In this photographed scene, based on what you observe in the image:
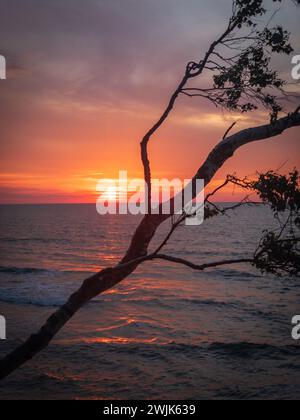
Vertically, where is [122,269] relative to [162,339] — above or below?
above

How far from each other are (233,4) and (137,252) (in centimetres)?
499

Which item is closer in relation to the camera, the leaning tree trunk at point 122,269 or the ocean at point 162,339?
the leaning tree trunk at point 122,269

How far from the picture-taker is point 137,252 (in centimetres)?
711

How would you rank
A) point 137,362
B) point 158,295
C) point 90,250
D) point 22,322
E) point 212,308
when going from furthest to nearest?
point 90,250 → point 158,295 → point 212,308 → point 22,322 → point 137,362

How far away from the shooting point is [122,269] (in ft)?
22.8

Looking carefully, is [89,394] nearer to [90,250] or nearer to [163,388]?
[163,388]

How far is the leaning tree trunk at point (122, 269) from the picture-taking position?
6723mm

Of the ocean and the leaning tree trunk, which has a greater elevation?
the leaning tree trunk

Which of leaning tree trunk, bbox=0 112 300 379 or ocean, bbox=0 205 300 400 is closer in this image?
leaning tree trunk, bbox=0 112 300 379

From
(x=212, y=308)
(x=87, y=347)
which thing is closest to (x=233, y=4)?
(x=87, y=347)

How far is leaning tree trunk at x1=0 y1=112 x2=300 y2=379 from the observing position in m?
6.72

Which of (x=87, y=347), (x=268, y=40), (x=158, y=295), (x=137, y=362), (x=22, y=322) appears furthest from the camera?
(x=158, y=295)

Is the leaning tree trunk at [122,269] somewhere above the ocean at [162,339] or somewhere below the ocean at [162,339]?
above

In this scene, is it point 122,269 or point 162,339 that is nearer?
point 122,269
